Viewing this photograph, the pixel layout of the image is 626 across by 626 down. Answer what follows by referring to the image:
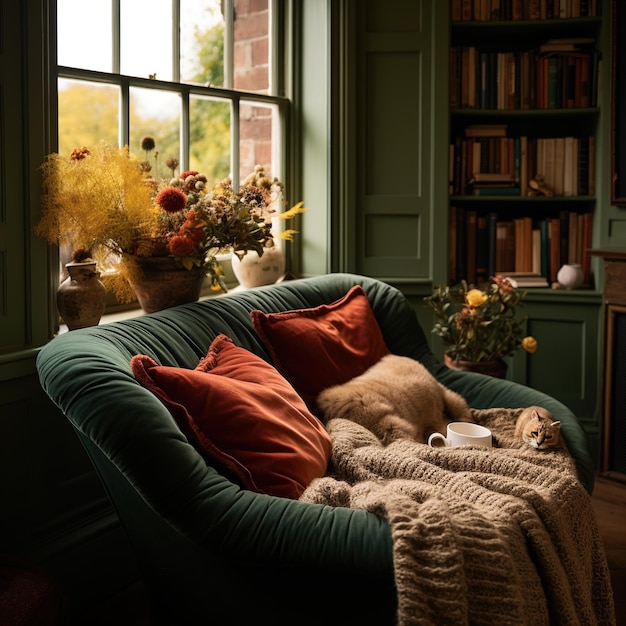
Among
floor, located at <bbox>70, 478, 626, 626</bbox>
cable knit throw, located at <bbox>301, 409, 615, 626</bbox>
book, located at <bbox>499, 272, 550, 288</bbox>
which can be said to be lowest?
floor, located at <bbox>70, 478, 626, 626</bbox>

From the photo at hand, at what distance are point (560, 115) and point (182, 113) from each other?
1.83 metres

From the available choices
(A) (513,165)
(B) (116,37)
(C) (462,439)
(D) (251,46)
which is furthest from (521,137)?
(C) (462,439)

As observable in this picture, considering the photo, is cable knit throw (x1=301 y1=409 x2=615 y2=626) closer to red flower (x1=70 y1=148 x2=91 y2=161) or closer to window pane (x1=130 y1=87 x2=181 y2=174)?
red flower (x1=70 y1=148 x2=91 y2=161)

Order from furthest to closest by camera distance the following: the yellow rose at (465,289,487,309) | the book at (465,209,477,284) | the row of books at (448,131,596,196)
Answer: the book at (465,209,477,284) < the row of books at (448,131,596,196) < the yellow rose at (465,289,487,309)

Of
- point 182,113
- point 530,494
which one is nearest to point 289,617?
point 530,494

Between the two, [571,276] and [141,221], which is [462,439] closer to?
[141,221]

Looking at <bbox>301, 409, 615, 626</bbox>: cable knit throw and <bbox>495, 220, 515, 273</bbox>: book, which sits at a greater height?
<bbox>495, 220, 515, 273</bbox>: book

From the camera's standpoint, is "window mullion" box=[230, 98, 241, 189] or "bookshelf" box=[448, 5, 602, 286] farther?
"bookshelf" box=[448, 5, 602, 286]

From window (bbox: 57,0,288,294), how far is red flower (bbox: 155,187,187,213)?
390 mm

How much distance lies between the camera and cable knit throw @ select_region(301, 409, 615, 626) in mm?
1372

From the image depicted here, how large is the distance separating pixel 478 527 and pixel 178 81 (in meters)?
2.03

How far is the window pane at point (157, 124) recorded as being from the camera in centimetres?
267

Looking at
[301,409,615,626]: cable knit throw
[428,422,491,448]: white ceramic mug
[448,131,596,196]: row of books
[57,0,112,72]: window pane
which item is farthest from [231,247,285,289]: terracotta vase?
[428,422,491,448]: white ceramic mug

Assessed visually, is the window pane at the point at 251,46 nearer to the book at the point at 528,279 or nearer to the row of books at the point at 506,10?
the row of books at the point at 506,10
